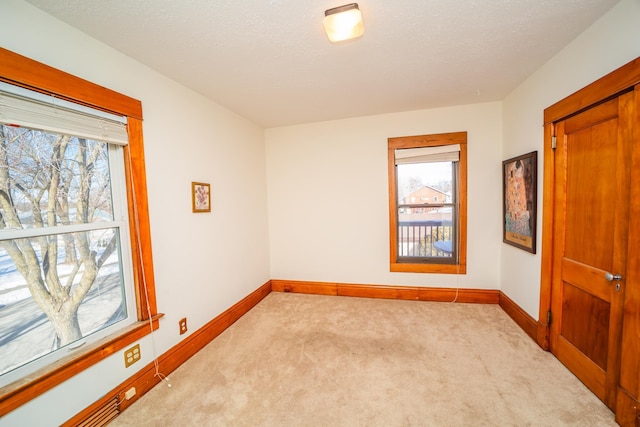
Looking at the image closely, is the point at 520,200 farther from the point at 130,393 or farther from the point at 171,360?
the point at 130,393

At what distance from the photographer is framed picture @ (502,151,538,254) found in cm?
232

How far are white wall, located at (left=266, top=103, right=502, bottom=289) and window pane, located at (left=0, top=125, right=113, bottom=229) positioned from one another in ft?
7.40

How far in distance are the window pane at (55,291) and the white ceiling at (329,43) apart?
134 centimetres

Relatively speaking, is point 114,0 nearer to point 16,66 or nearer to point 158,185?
point 16,66

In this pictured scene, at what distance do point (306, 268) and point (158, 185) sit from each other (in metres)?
2.32

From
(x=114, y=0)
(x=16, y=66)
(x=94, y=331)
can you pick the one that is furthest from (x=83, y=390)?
(x=114, y=0)

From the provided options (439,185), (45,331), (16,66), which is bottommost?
(45,331)

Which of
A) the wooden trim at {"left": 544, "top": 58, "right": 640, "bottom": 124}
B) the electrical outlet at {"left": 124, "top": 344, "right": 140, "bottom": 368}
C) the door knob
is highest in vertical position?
the wooden trim at {"left": 544, "top": 58, "right": 640, "bottom": 124}

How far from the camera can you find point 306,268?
3.74 meters

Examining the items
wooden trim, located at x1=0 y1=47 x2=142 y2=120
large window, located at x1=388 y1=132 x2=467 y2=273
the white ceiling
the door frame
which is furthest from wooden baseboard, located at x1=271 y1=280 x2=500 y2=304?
wooden trim, located at x1=0 y1=47 x2=142 y2=120

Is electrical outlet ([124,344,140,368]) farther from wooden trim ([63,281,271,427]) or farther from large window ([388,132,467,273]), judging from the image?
large window ([388,132,467,273])

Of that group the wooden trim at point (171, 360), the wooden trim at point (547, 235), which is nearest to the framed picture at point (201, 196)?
the wooden trim at point (171, 360)

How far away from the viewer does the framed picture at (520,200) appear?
2320 mm

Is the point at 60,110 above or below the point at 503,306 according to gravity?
above
